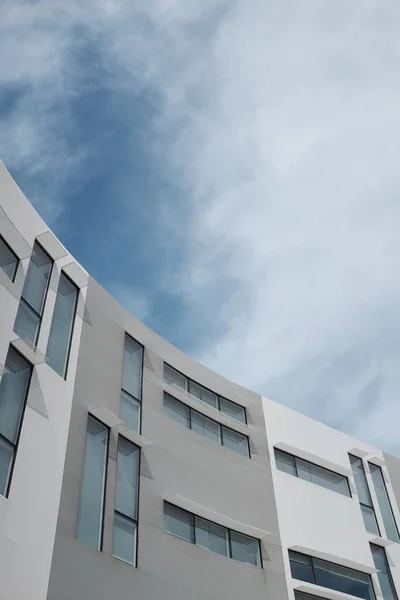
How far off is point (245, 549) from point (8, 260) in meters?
11.1

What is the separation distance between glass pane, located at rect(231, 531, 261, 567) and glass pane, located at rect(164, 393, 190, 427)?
3.95 meters

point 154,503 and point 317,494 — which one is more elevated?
point 317,494

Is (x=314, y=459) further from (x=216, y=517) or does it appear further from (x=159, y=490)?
(x=159, y=490)

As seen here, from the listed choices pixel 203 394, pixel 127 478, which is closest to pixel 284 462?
pixel 203 394

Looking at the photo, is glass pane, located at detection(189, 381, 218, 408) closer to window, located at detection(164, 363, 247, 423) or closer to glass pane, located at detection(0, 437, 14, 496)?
window, located at detection(164, 363, 247, 423)

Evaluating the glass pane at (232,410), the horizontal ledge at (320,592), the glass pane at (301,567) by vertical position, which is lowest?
the horizontal ledge at (320,592)

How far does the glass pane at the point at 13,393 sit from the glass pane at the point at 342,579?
472 inches

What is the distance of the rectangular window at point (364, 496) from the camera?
918 inches

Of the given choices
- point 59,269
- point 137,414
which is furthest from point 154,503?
point 59,269

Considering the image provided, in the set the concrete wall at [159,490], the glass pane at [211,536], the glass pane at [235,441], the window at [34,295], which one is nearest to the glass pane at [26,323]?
the window at [34,295]

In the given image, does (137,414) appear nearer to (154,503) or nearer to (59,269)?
(154,503)

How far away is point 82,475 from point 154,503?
3036mm

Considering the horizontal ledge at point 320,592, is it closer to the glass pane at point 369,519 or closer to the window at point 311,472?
the glass pane at point 369,519

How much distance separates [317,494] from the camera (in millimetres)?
22578
